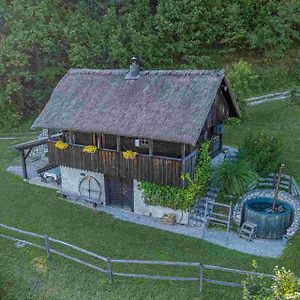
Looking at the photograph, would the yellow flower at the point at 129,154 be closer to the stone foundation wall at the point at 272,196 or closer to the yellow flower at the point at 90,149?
the yellow flower at the point at 90,149

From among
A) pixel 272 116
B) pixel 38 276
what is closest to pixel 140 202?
pixel 38 276

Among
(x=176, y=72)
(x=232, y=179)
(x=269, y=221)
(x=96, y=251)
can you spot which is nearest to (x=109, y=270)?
(x=96, y=251)

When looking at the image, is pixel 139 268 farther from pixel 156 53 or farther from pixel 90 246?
pixel 156 53

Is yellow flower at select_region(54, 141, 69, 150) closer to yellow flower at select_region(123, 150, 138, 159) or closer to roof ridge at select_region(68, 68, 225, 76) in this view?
yellow flower at select_region(123, 150, 138, 159)

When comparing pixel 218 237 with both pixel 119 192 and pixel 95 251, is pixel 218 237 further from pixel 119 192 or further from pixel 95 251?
pixel 119 192

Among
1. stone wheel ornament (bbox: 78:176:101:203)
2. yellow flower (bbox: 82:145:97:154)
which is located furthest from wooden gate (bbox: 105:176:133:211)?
yellow flower (bbox: 82:145:97:154)
